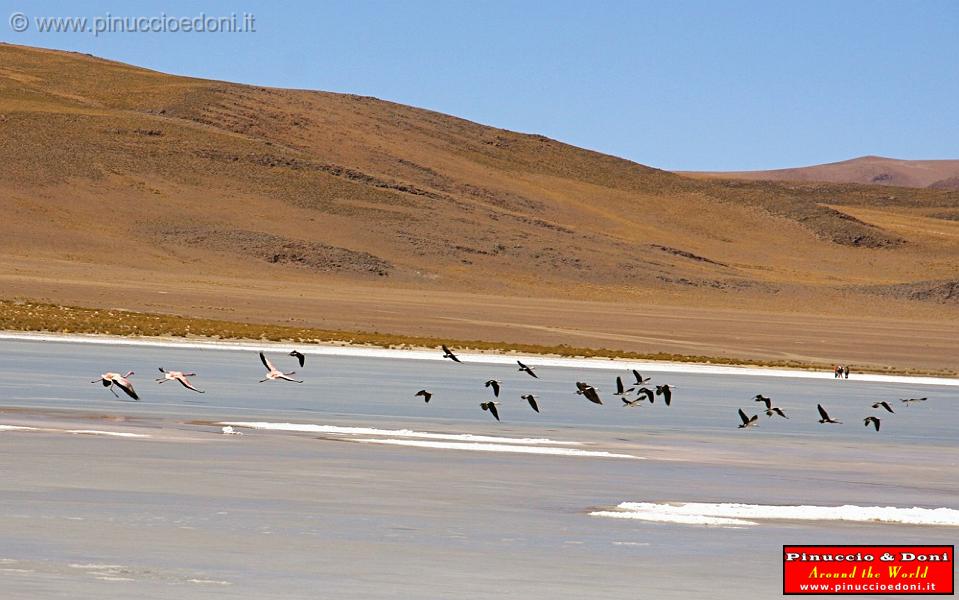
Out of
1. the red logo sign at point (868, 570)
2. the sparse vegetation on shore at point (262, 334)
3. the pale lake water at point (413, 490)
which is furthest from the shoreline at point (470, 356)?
the red logo sign at point (868, 570)

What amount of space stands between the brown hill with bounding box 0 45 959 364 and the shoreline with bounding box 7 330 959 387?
6676 millimetres

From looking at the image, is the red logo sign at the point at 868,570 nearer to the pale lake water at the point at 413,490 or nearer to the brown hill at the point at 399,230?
the pale lake water at the point at 413,490

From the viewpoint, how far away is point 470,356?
4422cm

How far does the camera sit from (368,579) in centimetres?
1031

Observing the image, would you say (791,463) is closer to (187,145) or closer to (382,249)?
(382,249)

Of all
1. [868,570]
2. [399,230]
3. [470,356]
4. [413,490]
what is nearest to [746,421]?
[413,490]

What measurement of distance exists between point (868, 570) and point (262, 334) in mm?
36549

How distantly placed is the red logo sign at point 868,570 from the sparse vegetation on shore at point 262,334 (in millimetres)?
32834

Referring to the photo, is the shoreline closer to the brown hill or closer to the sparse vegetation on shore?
the sparse vegetation on shore

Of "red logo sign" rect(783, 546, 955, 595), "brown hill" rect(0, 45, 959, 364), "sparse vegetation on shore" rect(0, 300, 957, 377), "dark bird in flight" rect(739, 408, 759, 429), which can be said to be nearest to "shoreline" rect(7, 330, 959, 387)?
"sparse vegetation on shore" rect(0, 300, 957, 377)

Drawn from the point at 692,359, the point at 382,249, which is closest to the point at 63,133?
the point at 382,249

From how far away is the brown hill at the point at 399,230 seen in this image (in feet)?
209

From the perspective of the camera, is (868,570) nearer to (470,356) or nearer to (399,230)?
(470,356)

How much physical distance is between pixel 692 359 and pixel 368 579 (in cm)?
3610
